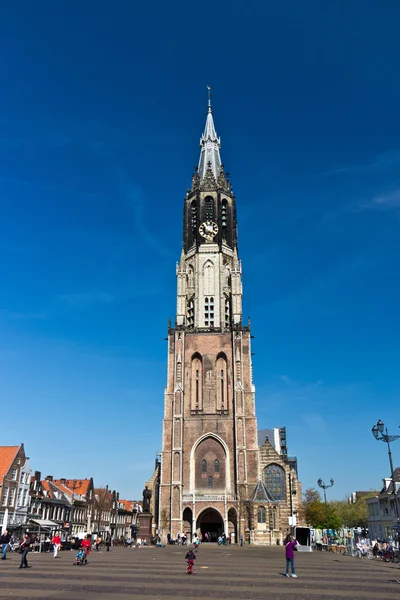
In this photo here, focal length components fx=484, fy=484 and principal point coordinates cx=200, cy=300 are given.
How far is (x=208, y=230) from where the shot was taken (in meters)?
68.2

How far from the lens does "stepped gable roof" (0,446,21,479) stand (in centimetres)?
4834

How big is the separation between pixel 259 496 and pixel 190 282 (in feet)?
93.4

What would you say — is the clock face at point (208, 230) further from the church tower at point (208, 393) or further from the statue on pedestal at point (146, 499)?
the statue on pedestal at point (146, 499)

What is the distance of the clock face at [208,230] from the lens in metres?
67.9

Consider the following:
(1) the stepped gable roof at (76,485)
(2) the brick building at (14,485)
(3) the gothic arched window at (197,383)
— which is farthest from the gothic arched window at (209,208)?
(1) the stepped gable roof at (76,485)

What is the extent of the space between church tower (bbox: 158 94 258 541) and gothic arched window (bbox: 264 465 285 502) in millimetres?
8601

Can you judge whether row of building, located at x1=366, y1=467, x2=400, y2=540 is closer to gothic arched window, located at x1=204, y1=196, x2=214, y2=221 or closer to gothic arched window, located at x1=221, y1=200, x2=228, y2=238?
gothic arched window, located at x1=221, y1=200, x2=228, y2=238

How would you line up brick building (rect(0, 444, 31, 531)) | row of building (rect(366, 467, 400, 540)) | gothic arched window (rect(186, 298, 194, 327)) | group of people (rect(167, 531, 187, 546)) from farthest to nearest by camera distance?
1. gothic arched window (rect(186, 298, 194, 327))
2. row of building (rect(366, 467, 400, 540))
3. group of people (rect(167, 531, 187, 546))
4. brick building (rect(0, 444, 31, 531))

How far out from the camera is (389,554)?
28.4m

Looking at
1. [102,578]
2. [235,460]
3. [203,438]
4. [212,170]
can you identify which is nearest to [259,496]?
[235,460]

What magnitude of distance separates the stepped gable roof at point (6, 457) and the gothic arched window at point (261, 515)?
25789 millimetres

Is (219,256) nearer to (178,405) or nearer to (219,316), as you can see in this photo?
(219,316)

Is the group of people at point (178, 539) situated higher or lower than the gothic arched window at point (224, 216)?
lower

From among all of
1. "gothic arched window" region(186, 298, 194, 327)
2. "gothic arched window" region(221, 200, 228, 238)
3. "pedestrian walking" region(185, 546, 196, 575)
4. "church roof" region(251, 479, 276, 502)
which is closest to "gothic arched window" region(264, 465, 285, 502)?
"church roof" region(251, 479, 276, 502)
